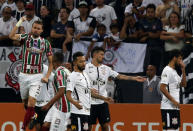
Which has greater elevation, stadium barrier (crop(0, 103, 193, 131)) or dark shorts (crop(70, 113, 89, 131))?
dark shorts (crop(70, 113, 89, 131))

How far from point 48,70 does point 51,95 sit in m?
1.28

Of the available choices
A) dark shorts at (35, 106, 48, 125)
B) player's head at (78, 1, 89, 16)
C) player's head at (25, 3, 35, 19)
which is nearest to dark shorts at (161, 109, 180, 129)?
dark shorts at (35, 106, 48, 125)

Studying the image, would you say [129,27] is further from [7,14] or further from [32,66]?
[32,66]

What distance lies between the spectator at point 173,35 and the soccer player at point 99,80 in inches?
113

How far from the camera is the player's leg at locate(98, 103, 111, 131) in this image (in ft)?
44.8

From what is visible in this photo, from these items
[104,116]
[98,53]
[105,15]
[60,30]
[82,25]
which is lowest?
[104,116]

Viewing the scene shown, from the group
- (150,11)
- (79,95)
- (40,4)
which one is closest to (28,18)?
(40,4)

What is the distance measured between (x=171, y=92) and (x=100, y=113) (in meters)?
2.00

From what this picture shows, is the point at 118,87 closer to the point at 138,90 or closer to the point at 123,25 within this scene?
the point at 138,90

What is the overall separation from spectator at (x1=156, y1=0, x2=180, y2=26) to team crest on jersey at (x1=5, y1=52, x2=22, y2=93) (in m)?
4.27

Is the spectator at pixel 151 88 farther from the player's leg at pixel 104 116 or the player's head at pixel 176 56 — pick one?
the player's head at pixel 176 56

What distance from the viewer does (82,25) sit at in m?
16.5

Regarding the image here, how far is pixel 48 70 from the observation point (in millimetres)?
12555

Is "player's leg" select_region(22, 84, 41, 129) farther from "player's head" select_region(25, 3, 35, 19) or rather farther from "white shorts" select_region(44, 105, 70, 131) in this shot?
"player's head" select_region(25, 3, 35, 19)
